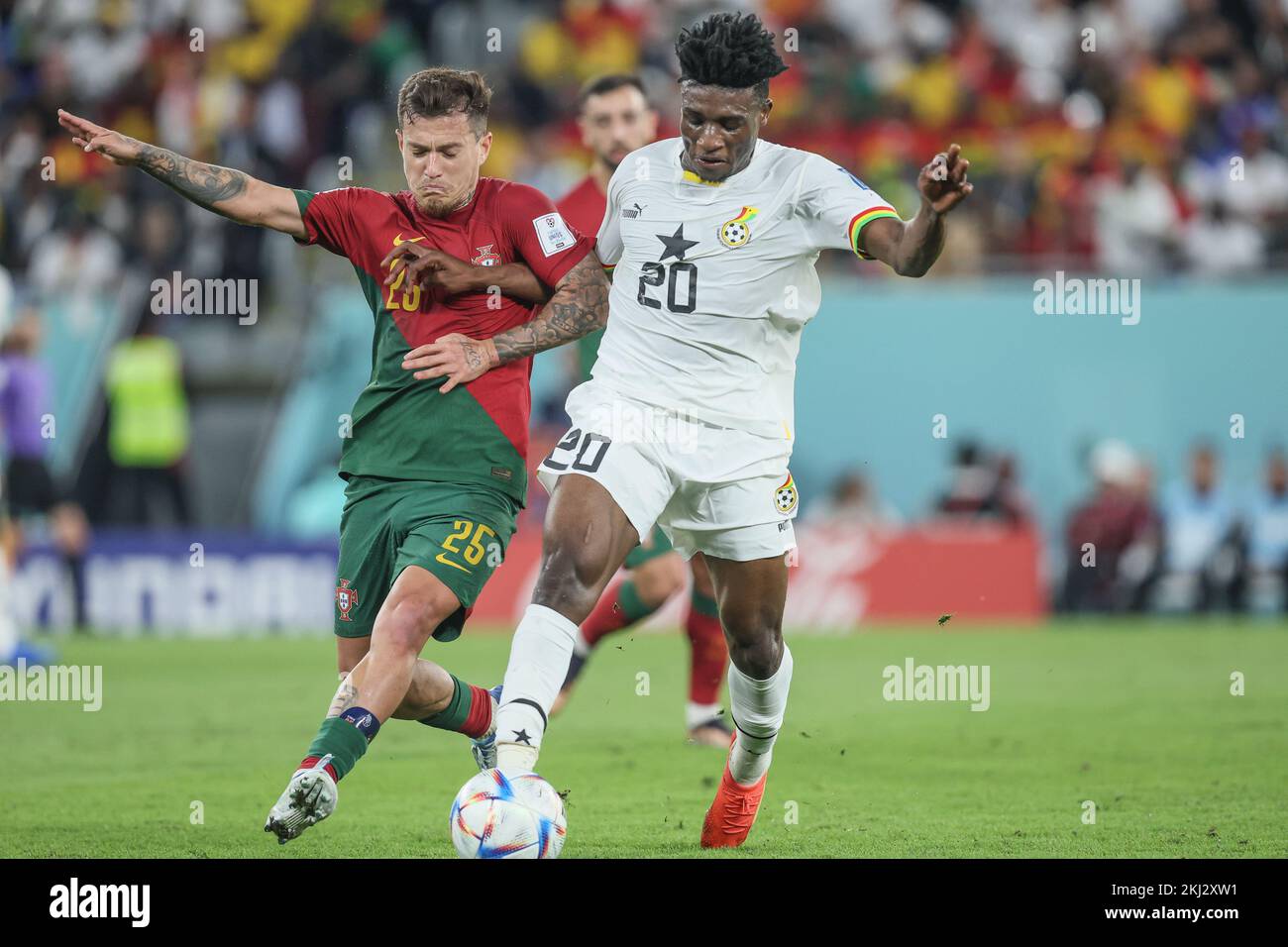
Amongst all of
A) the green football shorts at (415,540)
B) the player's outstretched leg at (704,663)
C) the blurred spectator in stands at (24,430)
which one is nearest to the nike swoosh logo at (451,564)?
the green football shorts at (415,540)

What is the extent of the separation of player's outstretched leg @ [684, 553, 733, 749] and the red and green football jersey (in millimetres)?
2800

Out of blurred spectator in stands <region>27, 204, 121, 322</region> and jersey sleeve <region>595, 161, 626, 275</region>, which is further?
blurred spectator in stands <region>27, 204, 121, 322</region>

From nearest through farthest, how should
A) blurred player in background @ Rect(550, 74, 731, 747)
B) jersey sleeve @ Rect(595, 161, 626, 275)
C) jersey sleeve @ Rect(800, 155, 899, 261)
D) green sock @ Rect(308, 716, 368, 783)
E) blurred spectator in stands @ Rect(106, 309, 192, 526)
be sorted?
1. green sock @ Rect(308, 716, 368, 783)
2. jersey sleeve @ Rect(800, 155, 899, 261)
3. jersey sleeve @ Rect(595, 161, 626, 275)
4. blurred player in background @ Rect(550, 74, 731, 747)
5. blurred spectator in stands @ Rect(106, 309, 192, 526)

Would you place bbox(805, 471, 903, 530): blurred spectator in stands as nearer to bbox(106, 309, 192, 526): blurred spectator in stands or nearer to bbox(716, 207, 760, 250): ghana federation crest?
bbox(106, 309, 192, 526): blurred spectator in stands

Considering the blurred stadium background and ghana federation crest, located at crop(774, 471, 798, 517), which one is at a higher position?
the blurred stadium background

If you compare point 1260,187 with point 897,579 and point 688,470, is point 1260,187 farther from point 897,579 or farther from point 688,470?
point 688,470

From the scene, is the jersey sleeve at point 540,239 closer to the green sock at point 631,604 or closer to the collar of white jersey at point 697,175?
the collar of white jersey at point 697,175

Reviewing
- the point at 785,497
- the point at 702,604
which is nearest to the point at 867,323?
the point at 702,604

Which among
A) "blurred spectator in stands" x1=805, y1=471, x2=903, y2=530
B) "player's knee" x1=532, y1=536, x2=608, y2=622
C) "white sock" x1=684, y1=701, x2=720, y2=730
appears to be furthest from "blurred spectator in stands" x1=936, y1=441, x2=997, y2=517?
"player's knee" x1=532, y1=536, x2=608, y2=622

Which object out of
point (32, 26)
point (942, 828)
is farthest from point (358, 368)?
point (942, 828)

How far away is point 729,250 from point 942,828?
2.32 meters

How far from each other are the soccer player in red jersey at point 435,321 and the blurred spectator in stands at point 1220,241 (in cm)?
1316

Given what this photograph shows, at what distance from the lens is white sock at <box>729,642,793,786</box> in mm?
6469

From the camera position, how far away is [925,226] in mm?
5781
